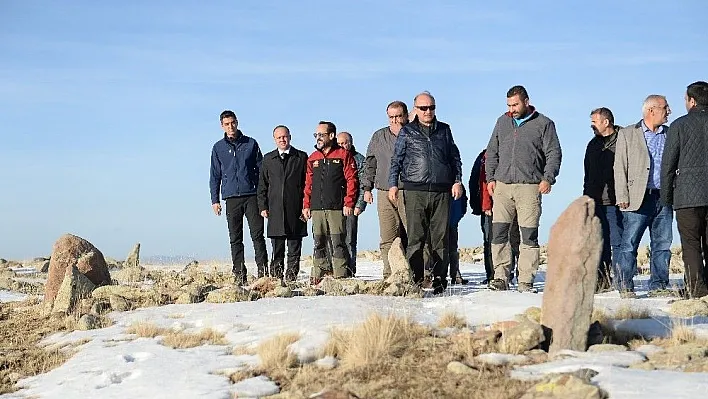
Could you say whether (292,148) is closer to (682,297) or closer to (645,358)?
(682,297)

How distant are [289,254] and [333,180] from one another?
1.47 meters

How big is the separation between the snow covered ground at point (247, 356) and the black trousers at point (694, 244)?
0.38 meters

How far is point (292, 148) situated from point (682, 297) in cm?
579

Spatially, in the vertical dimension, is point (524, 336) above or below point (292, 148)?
below

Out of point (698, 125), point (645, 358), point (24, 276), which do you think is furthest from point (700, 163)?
point (24, 276)

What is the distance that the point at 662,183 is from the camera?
9.20 meters

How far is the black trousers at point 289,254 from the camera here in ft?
40.8

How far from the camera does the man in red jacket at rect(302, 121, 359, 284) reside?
11.8 metres

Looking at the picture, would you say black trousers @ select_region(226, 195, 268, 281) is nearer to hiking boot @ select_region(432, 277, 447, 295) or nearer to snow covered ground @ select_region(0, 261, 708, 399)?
snow covered ground @ select_region(0, 261, 708, 399)

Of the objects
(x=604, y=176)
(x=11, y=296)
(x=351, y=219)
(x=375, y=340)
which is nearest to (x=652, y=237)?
(x=604, y=176)

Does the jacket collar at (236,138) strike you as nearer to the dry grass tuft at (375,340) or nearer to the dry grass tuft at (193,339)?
the dry grass tuft at (193,339)

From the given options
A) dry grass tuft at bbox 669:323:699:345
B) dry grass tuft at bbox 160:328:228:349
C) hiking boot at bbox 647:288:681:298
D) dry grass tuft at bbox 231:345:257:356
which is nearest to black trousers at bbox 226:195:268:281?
dry grass tuft at bbox 160:328:228:349

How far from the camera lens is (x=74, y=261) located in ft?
39.0

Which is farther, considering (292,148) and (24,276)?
(24,276)
